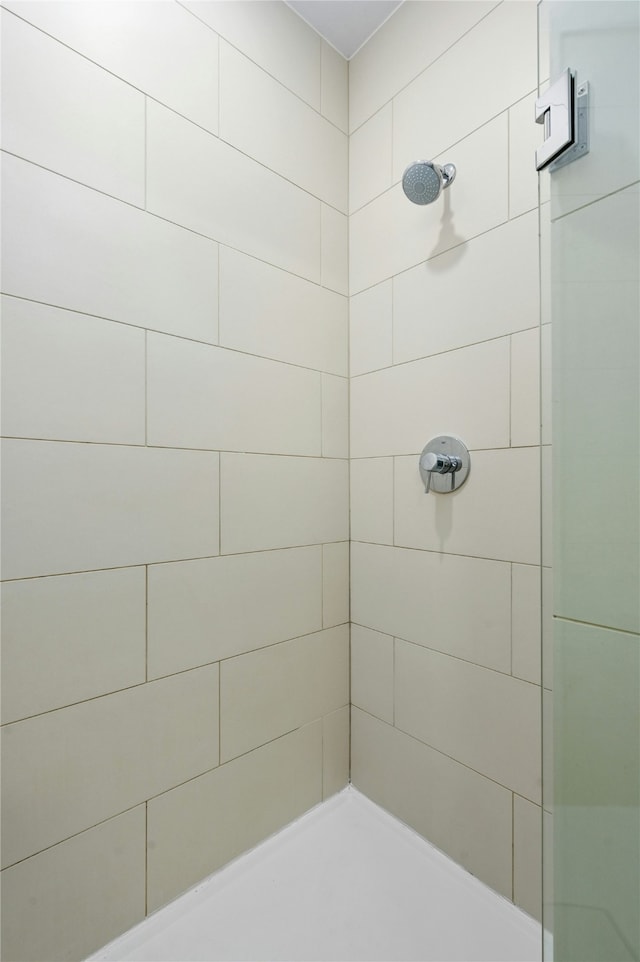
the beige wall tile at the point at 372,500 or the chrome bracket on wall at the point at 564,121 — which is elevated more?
the chrome bracket on wall at the point at 564,121

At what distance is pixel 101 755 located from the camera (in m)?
0.88

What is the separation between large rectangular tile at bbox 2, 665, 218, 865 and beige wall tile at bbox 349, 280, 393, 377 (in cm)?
90

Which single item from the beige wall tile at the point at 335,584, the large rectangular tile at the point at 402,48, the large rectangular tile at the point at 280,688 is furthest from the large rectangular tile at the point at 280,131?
the large rectangular tile at the point at 280,688

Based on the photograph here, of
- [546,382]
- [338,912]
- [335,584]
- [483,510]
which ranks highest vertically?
[546,382]

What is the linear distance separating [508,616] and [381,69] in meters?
1.49

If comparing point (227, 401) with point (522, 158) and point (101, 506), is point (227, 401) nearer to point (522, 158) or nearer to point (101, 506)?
point (101, 506)

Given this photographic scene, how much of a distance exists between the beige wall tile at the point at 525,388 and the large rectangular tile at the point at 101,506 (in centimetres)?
67

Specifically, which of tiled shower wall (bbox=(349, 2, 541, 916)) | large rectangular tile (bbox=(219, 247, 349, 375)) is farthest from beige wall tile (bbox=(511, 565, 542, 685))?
large rectangular tile (bbox=(219, 247, 349, 375))

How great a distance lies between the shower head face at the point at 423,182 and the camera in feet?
3.27

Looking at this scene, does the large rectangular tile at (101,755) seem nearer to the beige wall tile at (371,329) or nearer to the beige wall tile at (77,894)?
the beige wall tile at (77,894)

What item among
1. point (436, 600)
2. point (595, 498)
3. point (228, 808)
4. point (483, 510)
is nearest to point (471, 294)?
point (483, 510)

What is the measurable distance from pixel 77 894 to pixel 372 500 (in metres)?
1.04

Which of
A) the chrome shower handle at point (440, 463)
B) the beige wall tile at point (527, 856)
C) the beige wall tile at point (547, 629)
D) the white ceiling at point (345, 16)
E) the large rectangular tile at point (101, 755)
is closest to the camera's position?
the beige wall tile at point (547, 629)

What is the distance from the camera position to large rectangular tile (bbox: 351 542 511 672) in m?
0.99
